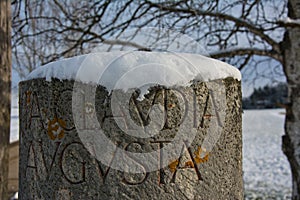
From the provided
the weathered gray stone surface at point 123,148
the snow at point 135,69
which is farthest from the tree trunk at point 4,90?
the snow at point 135,69

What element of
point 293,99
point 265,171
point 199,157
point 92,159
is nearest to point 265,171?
point 265,171

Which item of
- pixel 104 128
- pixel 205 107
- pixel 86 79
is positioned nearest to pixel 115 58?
pixel 86 79

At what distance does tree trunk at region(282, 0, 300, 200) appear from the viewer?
5391 mm

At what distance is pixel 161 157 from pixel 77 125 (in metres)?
0.44

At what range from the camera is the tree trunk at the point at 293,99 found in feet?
17.7

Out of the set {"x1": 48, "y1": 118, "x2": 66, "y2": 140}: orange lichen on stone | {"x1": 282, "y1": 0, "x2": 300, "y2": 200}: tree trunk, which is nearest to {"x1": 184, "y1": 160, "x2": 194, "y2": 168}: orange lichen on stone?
{"x1": 48, "y1": 118, "x2": 66, "y2": 140}: orange lichen on stone

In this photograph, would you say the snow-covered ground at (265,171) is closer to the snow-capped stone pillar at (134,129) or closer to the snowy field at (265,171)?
the snowy field at (265,171)

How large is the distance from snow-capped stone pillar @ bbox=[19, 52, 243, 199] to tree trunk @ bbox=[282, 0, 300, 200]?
360 centimetres

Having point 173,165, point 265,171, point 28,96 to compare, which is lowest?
point 265,171

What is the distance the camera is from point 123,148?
1.90m

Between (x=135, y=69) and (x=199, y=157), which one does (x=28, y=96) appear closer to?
(x=135, y=69)

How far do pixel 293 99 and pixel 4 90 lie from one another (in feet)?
12.0

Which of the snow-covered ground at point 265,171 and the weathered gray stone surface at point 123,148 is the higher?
the weathered gray stone surface at point 123,148

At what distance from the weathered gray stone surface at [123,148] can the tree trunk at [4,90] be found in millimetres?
2091
